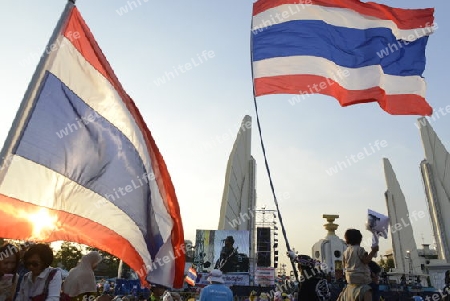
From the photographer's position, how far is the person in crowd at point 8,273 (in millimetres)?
2998

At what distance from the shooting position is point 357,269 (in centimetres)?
430

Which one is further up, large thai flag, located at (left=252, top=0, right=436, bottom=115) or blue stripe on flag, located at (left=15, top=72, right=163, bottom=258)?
large thai flag, located at (left=252, top=0, right=436, bottom=115)

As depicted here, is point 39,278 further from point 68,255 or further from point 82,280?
point 68,255

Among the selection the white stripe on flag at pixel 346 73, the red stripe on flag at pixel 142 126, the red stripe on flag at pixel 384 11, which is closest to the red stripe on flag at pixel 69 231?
the red stripe on flag at pixel 142 126

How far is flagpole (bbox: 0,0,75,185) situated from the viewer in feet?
9.82

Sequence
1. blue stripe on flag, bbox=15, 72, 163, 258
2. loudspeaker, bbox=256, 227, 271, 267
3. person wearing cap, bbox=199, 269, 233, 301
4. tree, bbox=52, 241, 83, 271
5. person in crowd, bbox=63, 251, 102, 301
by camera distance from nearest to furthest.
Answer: blue stripe on flag, bbox=15, 72, 163, 258 < person in crowd, bbox=63, 251, 102, 301 < person wearing cap, bbox=199, 269, 233, 301 < loudspeaker, bbox=256, 227, 271, 267 < tree, bbox=52, 241, 83, 271

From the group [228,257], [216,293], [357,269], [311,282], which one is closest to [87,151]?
[216,293]

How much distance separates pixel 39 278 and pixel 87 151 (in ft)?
4.19

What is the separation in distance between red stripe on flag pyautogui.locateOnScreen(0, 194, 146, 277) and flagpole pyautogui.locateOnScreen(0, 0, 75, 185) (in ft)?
1.21

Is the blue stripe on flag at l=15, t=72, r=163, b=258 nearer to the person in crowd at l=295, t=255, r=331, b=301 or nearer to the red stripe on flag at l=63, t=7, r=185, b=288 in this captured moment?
the red stripe on flag at l=63, t=7, r=185, b=288

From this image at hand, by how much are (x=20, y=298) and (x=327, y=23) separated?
6804mm

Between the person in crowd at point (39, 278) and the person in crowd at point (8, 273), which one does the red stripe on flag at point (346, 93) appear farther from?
the person in crowd at point (8, 273)

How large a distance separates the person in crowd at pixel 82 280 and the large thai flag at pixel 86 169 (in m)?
0.18


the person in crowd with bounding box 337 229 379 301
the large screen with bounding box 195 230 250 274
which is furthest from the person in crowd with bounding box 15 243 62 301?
the large screen with bounding box 195 230 250 274
